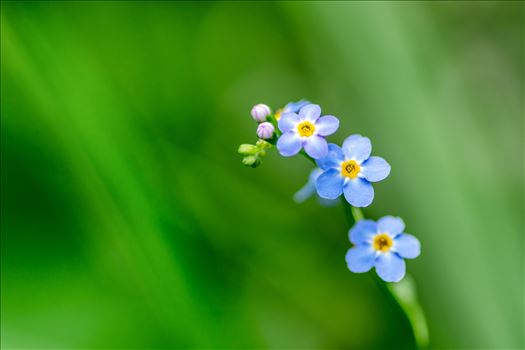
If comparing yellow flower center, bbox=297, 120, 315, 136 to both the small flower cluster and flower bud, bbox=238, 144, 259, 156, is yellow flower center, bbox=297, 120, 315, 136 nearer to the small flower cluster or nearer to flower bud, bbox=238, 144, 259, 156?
the small flower cluster

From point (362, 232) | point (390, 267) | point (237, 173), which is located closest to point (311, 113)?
point (362, 232)

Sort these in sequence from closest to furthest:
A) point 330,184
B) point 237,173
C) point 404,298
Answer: point 330,184, point 404,298, point 237,173

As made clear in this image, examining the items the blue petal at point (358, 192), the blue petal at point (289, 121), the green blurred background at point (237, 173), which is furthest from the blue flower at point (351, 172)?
the green blurred background at point (237, 173)

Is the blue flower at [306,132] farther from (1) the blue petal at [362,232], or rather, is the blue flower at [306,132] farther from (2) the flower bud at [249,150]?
(1) the blue petal at [362,232]

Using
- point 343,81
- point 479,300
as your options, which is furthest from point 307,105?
point 343,81

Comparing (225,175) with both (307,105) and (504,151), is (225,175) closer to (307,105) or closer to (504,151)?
(504,151)

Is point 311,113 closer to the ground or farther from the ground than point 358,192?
farther from the ground

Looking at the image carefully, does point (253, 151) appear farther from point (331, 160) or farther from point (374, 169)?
point (374, 169)

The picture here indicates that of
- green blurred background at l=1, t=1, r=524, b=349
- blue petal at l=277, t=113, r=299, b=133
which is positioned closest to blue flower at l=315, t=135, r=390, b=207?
blue petal at l=277, t=113, r=299, b=133
